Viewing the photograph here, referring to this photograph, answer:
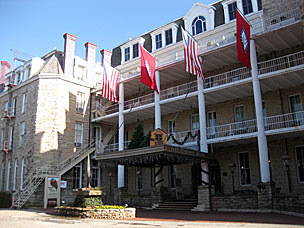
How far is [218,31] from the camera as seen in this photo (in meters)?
23.5

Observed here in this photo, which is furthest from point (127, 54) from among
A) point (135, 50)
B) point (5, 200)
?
point (5, 200)

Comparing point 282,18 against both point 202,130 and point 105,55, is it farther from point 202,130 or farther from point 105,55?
point 105,55

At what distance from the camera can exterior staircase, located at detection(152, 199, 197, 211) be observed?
62.5 feet

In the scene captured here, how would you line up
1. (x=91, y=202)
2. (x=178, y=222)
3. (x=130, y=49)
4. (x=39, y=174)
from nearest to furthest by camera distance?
1. (x=178, y=222)
2. (x=91, y=202)
3. (x=39, y=174)
4. (x=130, y=49)

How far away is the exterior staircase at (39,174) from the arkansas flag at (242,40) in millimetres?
15437

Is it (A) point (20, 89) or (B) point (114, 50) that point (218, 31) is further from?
(A) point (20, 89)

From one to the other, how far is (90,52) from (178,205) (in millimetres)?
18007

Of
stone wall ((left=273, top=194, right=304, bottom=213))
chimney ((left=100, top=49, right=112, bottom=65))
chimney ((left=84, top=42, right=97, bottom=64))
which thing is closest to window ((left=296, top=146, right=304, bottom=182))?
stone wall ((left=273, top=194, right=304, bottom=213))

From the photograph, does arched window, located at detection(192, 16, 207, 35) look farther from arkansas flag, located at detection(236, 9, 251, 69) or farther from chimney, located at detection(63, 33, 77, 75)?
chimney, located at detection(63, 33, 77, 75)

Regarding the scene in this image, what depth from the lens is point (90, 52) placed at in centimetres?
3055

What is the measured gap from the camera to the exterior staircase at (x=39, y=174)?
22.5 metres

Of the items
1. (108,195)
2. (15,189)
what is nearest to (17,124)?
(15,189)

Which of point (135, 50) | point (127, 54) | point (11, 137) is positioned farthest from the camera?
point (127, 54)

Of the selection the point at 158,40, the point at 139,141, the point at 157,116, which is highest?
the point at 158,40
